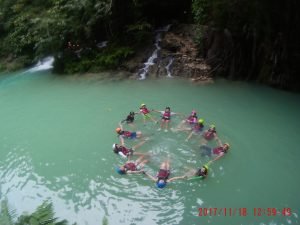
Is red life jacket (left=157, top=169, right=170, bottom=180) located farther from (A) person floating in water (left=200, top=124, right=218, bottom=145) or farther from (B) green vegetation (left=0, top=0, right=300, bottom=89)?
(B) green vegetation (left=0, top=0, right=300, bottom=89)

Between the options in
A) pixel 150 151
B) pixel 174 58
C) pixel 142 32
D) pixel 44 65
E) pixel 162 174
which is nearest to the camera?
pixel 162 174

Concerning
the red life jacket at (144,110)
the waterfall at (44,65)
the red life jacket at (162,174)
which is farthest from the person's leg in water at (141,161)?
the waterfall at (44,65)

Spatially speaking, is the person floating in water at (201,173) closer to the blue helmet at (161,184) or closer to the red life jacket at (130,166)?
the blue helmet at (161,184)

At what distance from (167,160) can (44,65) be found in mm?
17068

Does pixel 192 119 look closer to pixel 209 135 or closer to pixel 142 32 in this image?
pixel 209 135

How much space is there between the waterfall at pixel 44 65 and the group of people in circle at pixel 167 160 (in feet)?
41.4

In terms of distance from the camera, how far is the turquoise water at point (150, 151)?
10203mm

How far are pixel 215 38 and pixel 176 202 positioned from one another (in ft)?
41.0

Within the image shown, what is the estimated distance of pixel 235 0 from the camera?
59.6ft

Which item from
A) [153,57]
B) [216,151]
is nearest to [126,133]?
[216,151]

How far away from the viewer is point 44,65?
26156 millimetres

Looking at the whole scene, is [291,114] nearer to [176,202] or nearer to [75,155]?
[176,202]

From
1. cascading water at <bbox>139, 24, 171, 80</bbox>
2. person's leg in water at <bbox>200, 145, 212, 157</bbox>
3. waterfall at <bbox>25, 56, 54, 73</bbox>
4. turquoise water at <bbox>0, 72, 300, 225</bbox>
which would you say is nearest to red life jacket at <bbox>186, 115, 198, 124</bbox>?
turquoise water at <bbox>0, 72, 300, 225</bbox>

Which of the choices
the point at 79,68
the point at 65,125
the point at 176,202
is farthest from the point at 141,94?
the point at 176,202
